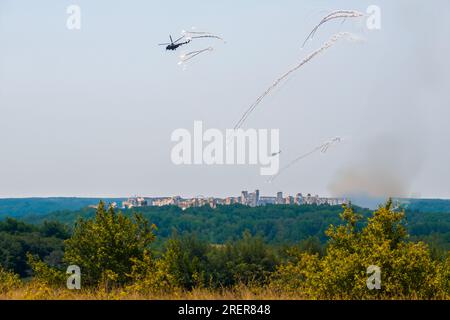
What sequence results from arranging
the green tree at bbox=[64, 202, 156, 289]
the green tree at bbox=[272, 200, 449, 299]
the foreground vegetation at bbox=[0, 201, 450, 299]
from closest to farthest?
the foreground vegetation at bbox=[0, 201, 450, 299]
the green tree at bbox=[272, 200, 449, 299]
the green tree at bbox=[64, 202, 156, 289]

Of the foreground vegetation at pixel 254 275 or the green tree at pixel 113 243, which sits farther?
the green tree at pixel 113 243

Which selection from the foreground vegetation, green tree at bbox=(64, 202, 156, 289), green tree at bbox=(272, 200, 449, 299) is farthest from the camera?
green tree at bbox=(64, 202, 156, 289)

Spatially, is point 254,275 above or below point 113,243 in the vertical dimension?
below

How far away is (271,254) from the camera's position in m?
133

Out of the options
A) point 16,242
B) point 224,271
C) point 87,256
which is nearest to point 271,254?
point 224,271

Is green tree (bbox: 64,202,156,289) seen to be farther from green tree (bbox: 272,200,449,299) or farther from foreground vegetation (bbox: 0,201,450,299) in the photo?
green tree (bbox: 272,200,449,299)

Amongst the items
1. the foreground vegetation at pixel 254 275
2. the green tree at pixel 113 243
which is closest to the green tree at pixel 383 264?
the foreground vegetation at pixel 254 275

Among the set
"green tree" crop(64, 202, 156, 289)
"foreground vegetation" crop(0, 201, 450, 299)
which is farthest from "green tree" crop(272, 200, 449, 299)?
"green tree" crop(64, 202, 156, 289)

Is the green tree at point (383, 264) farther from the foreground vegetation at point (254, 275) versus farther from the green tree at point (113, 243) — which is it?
the green tree at point (113, 243)

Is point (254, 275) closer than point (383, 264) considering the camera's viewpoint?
Yes

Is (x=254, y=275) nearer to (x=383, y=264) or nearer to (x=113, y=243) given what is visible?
(x=383, y=264)

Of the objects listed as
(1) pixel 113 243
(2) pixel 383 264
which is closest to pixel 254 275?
(2) pixel 383 264
